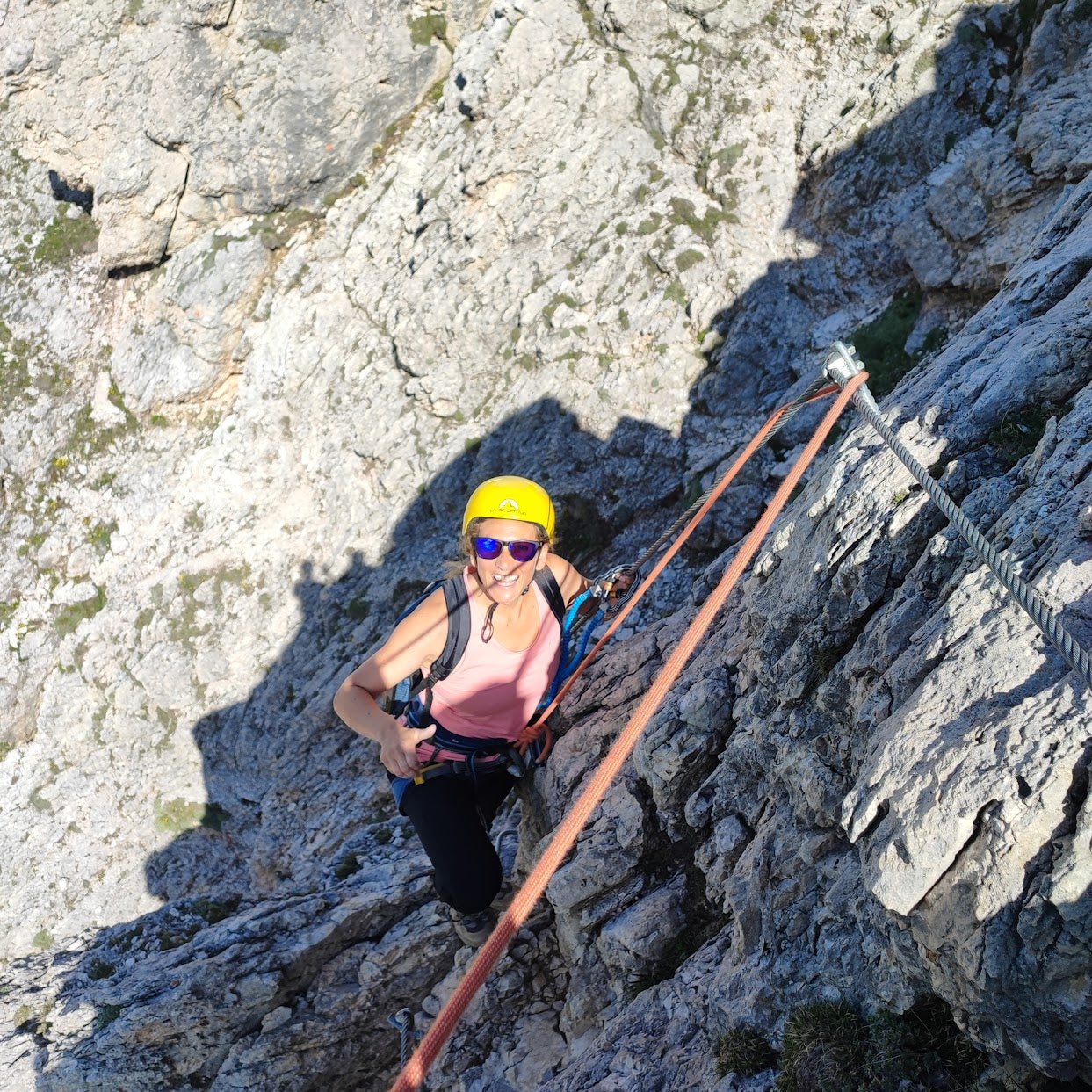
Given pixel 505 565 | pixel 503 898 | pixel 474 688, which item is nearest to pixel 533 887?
pixel 474 688

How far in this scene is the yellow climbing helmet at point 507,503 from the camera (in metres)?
6.59

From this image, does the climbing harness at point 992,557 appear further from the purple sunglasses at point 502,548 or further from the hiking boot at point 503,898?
the hiking boot at point 503,898

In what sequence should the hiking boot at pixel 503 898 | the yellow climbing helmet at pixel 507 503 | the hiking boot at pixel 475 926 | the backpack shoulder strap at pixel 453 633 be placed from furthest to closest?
the hiking boot at pixel 503 898
the hiking boot at pixel 475 926
the yellow climbing helmet at pixel 507 503
the backpack shoulder strap at pixel 453 633

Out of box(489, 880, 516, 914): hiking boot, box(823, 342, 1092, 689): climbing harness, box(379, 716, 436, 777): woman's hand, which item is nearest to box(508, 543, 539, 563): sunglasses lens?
box(379, 716, 436, 777): woman's hand

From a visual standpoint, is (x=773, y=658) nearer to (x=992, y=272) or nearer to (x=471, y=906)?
(x=471, y=906)

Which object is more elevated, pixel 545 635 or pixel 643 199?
pixel 643 199

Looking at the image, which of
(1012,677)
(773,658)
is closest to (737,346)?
(773,658)

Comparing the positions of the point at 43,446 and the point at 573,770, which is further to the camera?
the point at 43,446

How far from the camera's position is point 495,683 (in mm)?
6773

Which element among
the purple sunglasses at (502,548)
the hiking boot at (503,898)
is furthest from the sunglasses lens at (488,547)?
the hiking boot at (503,898)

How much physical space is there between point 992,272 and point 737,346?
136 inches

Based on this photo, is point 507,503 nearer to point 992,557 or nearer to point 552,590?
point 552,590

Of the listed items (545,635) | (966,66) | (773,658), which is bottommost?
(773,658)

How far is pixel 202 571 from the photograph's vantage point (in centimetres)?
1630
